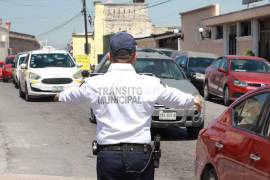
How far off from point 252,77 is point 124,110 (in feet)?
48.6

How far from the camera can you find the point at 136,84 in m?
4.04

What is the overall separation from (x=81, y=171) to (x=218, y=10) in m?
32.5

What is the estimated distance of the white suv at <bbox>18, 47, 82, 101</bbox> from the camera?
64.3ft

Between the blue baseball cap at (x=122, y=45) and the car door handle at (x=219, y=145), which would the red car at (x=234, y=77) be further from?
the blue baseball cap at (x=122, y=45)

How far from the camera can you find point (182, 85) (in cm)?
1197

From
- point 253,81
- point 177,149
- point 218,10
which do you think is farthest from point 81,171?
point 218,10

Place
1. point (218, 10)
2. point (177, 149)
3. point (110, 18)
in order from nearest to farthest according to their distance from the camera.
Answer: point (177, 149)
point (218, 10)
point (110, 18)

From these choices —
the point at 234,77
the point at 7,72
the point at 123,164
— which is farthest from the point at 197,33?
the point at 123,164

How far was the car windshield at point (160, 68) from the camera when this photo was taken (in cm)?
1273

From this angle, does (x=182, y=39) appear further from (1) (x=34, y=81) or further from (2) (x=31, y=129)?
(2) (x=31, y=129)

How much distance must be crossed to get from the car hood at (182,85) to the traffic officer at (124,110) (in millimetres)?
7564

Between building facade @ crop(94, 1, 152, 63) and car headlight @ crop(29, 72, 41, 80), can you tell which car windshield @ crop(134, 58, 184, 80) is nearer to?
car headlight @ crop(29, 72, 41, 80)

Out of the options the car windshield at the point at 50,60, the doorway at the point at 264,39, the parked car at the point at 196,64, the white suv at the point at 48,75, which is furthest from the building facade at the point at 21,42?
the white suv at the point at 48,75

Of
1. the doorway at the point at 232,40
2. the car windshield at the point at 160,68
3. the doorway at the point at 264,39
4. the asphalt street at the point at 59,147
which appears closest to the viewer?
the asphalt street at the point at 59,147
